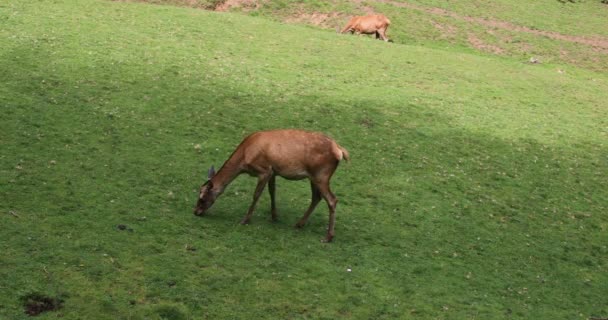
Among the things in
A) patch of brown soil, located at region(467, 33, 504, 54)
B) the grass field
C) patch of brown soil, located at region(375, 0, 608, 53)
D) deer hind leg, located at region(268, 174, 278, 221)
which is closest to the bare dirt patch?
the grass field

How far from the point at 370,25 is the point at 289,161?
16.0m

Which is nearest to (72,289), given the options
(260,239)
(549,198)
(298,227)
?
(260,239)

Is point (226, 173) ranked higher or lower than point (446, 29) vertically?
higher

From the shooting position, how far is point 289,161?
33.2 feet

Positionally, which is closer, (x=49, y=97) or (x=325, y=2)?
(x=49, y=97)

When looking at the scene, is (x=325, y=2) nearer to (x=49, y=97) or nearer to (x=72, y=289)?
(x=49, y=97)

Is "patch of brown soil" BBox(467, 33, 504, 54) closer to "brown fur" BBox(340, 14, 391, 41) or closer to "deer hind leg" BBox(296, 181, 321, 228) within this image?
"brown fur" BBox(340, 14, 391, 41)

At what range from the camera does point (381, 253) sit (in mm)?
10195

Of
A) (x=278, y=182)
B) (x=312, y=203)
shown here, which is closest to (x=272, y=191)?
→ (x=312, y=203)

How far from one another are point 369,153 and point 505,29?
52.6 feet

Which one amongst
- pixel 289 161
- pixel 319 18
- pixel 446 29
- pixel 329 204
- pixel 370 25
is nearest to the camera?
pixel 289 161

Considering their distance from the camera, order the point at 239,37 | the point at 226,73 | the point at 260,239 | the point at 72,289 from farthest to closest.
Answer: the point at 239,37, the point at 226,73, the point at 260,239, the point at 72,289

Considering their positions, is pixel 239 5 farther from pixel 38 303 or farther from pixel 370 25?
pixel 38 303

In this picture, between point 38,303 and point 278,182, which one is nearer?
point 38,303
